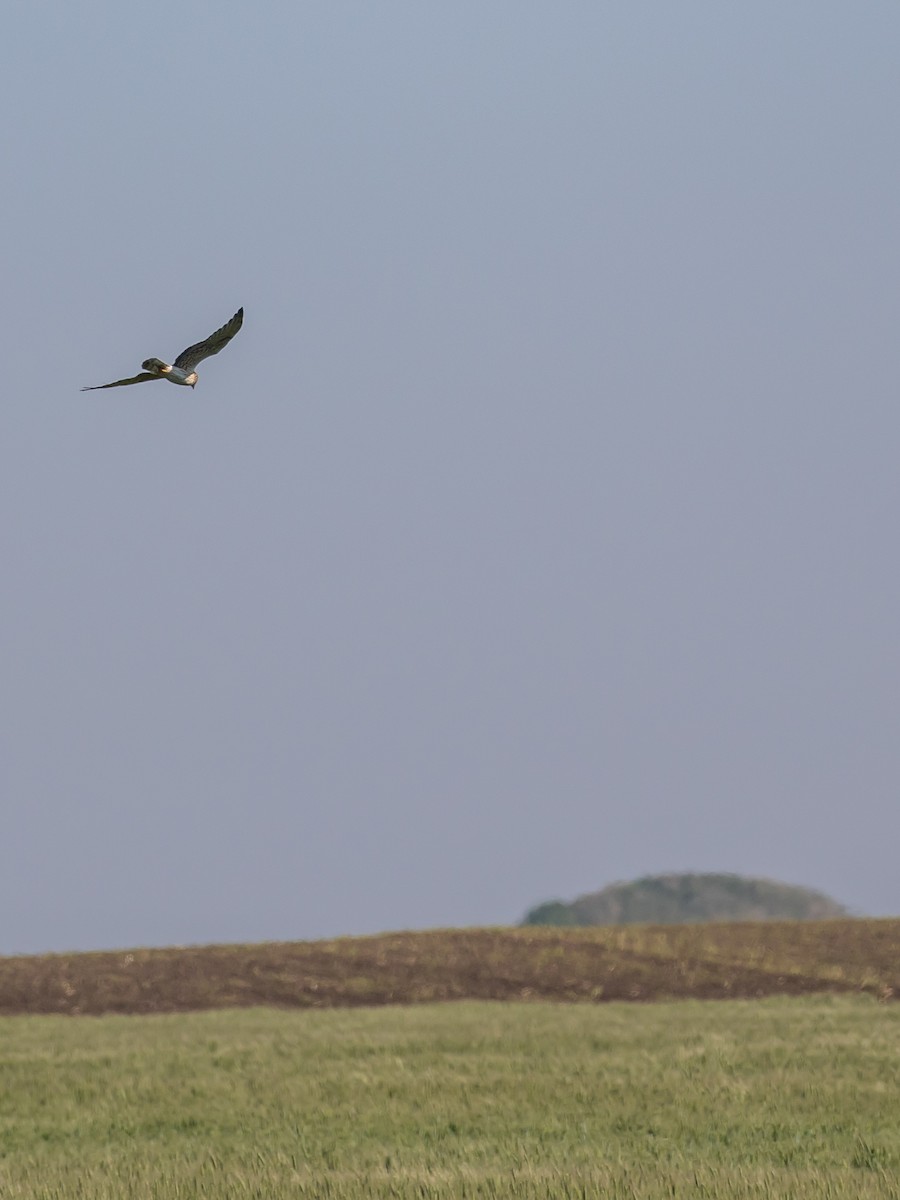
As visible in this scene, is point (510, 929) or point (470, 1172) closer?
point (470, 1172)

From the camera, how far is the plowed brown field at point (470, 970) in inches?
998

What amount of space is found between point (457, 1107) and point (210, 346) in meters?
7.67

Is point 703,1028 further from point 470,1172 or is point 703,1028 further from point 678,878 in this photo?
point 678,878

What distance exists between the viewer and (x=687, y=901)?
201 feet

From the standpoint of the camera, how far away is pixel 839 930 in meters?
31.1

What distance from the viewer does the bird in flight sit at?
9.93 m

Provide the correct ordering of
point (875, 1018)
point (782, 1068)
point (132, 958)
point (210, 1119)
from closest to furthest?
point (210, 1119)
point (782, 1068)
point (875, 1018)
point (132, 958)

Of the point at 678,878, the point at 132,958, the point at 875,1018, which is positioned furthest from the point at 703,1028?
the point at 678,878

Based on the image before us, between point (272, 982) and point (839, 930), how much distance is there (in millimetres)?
11641

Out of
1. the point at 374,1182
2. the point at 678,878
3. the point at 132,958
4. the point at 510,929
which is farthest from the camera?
the point at 678,878

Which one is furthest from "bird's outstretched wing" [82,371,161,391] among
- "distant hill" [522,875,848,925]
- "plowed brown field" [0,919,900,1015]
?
"distant hill" [522,875,848,925]

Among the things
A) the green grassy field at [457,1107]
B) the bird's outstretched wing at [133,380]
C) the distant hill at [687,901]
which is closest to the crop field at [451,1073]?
the green grassy field at [457,1107]

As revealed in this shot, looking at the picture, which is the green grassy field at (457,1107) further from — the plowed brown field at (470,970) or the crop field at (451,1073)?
the plowed brown field at (470,970)

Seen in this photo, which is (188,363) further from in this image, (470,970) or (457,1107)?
(470,970)
